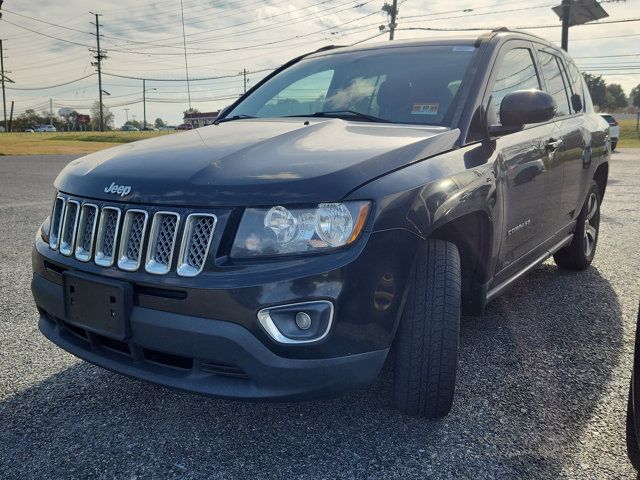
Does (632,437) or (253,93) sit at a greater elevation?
(253,93)

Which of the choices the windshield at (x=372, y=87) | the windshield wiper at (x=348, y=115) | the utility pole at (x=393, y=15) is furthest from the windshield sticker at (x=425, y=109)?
the utility pole at (x=393, y=15)

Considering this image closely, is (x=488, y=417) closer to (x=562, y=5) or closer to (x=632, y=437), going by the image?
(x=632, y=437)

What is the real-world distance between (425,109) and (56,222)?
183 centimetres

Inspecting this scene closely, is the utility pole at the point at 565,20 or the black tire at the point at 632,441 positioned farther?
the utility pole at the point at 565,20

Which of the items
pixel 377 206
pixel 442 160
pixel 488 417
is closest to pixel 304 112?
pixel 442 160

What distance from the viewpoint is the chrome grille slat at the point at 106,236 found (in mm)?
2030

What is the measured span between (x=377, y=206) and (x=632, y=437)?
118cm

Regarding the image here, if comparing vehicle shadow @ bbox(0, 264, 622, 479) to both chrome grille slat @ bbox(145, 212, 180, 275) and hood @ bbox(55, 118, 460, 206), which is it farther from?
hood @ bbox(55, 118, 460, 206)

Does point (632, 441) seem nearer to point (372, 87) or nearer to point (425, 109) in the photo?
point (425, 109)

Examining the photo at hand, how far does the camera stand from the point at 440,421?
2307 mm

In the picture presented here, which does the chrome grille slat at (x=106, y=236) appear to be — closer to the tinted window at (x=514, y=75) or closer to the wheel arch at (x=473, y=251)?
the wheel arch at (x=473, y=251)

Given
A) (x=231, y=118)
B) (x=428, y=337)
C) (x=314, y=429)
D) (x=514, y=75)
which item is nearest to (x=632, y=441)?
(x=428, y=337)

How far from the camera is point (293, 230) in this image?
1854mm

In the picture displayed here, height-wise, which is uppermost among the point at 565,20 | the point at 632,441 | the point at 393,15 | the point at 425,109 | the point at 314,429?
the point at 393,15
